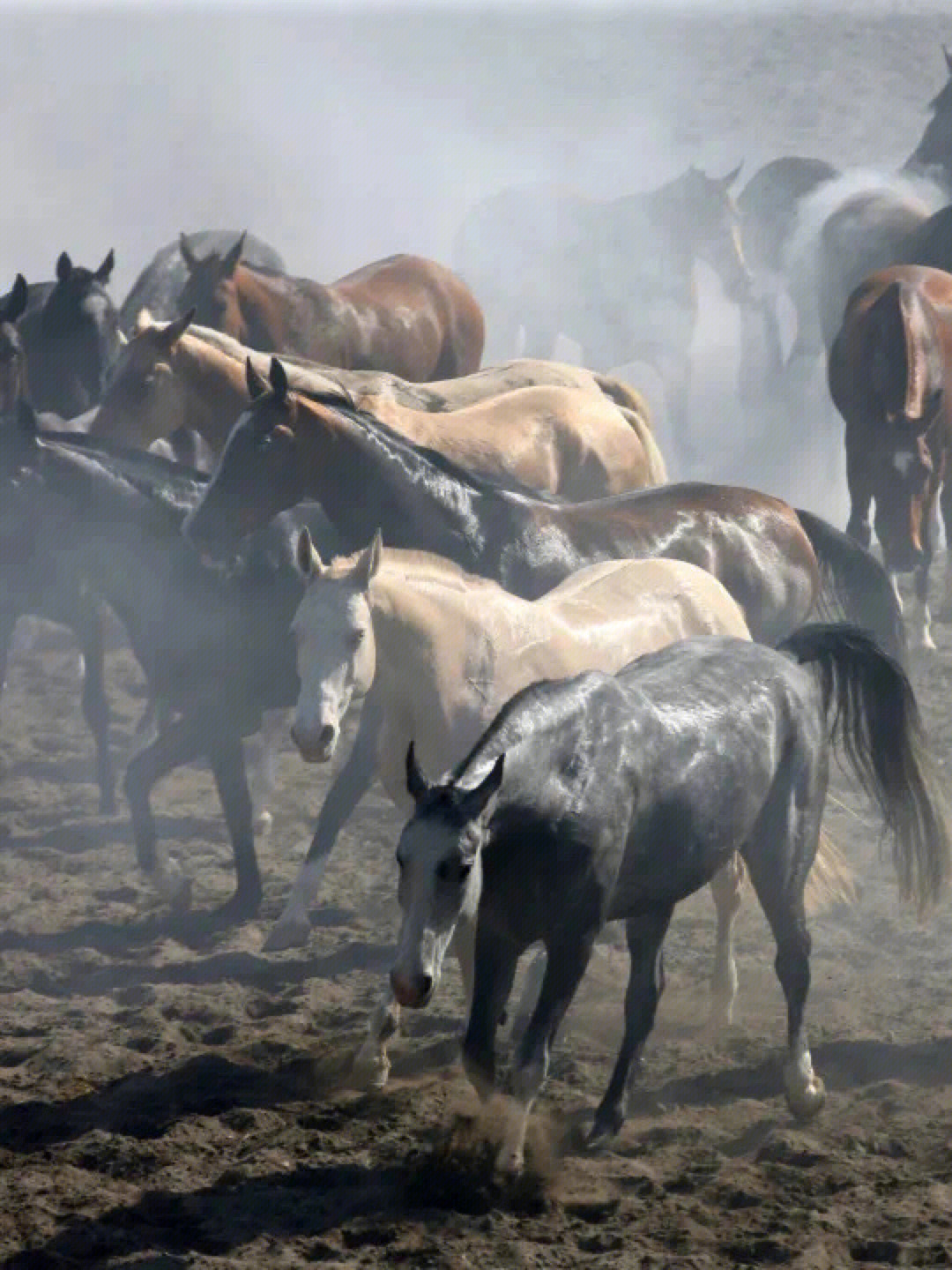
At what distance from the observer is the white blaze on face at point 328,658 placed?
18.7ft

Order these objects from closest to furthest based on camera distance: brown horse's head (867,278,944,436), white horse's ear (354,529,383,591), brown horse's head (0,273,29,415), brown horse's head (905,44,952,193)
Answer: white horse's ear (354,529,383,591) < brown horse's head (0,273,29,415) < brown horse's head (867,278,944,436) < brown horse's head (905,44,952,193)

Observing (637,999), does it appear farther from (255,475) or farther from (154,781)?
(154,781)

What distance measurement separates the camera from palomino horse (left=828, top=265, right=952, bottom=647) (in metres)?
10.2

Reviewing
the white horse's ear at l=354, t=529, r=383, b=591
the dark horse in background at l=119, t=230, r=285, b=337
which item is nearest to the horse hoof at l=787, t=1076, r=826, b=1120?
the white horse's ear at l=354, t=529, r=383, b=591

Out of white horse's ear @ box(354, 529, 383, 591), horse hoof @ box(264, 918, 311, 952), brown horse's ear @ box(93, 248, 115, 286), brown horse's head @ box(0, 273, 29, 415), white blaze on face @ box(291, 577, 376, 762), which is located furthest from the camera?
brown horse's ear @ box(93, 248, 115, 286)

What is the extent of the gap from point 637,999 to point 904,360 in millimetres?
5520

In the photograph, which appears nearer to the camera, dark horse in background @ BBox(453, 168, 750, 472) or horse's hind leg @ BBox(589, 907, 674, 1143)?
→ horse's hind leg @ BBox(589, 907, 674, 1143)

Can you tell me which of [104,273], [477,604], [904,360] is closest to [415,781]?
[477,604]

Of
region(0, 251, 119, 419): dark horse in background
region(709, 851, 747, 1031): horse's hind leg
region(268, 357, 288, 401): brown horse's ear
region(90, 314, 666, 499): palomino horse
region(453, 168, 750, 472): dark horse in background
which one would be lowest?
region(709, 851, 747, 1031): horse's hind leg

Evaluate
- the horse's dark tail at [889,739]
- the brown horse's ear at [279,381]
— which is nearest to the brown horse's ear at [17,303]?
the brown horse's ear at [279,381]

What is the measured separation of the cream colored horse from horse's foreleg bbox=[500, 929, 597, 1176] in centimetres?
64

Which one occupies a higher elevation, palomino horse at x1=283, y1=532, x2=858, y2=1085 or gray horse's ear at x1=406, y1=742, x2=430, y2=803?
palomino horse at x1=283, y1=532, x2=858, y2=1085

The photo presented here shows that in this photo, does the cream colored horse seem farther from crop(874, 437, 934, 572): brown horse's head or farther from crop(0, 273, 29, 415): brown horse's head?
crop(874, 437, 934, 572): brown horse's head

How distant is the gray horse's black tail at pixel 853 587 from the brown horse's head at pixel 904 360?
1503 millimetres
